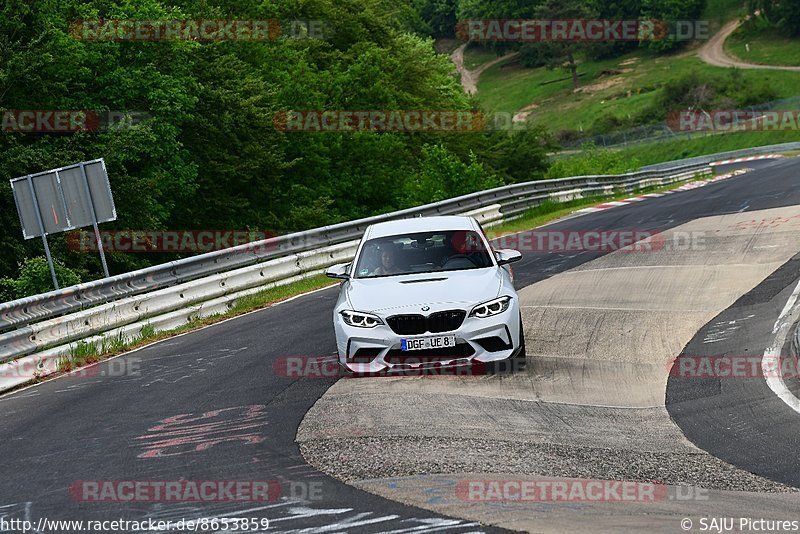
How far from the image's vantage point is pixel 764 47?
122062mm

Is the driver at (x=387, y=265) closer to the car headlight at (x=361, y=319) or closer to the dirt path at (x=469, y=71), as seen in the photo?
the car headlight at (x=361, y=319)

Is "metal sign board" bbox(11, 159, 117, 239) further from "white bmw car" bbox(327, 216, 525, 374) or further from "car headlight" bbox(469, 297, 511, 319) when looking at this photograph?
"car headlight" bbox(469, 297, 511, 319)

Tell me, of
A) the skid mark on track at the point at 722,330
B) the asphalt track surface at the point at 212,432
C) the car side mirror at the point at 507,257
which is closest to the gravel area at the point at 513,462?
the asphalt track surface at the point at 212,432

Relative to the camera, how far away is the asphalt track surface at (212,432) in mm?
6699

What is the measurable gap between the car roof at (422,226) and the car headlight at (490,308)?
1.67 meters

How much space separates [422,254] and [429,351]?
175cm

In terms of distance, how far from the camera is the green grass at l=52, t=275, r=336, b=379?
45.8ft

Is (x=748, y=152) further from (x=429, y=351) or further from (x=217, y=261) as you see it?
(x=429, y=351)

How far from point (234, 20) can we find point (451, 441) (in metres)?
37.2

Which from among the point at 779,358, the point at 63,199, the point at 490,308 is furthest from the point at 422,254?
the point at 63,199

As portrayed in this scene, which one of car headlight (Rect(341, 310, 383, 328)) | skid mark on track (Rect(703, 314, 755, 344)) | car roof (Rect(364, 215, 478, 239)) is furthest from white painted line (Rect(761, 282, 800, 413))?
car headlight (Rect(341, 310, 383, 328))

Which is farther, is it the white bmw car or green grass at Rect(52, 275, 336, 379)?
green grass at Rect(52, 275, 336, 379)

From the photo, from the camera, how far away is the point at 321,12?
49.9m

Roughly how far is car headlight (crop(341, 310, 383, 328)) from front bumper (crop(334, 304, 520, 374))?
5 centimetres
